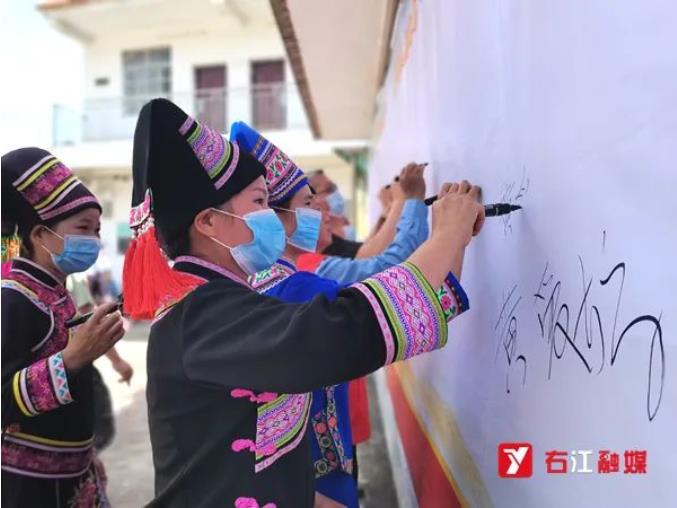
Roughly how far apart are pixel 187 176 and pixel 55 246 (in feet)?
3.04

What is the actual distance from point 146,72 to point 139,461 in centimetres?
Result: 1408

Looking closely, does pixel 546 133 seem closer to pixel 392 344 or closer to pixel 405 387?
pixel 392 344

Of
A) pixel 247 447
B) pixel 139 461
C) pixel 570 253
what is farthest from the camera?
pixel 139 461

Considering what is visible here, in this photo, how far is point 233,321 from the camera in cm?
116

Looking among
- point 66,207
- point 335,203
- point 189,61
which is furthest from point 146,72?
point 66,207

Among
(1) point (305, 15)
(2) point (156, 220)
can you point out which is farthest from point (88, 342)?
(1) point (305, 15)

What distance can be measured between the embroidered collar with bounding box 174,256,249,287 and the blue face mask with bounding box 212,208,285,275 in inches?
1.9

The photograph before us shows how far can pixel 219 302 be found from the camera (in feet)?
3.98

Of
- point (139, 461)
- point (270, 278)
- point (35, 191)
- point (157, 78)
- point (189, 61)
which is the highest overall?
point (189, 61)

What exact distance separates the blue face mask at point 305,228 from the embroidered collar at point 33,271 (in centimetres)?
77

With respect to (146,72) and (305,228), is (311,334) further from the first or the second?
(146,72)

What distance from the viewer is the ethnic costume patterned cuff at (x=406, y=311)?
1.11m

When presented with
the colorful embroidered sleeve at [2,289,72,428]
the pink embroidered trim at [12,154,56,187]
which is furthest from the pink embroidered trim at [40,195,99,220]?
the colorful embroidered sleeve at [2,289,72,428]

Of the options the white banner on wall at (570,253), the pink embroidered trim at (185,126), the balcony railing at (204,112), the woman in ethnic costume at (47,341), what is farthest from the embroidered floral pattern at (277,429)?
the balcony railing at (204,112)
